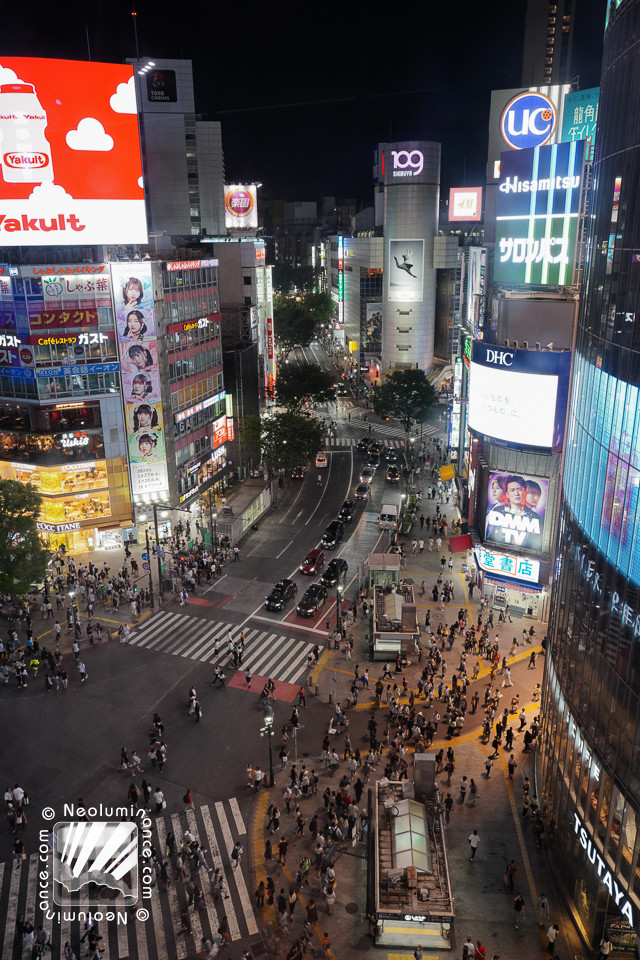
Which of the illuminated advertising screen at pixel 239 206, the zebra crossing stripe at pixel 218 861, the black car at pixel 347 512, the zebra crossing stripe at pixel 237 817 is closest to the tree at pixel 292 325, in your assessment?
the illuminated advertising screen at pixel 239 206

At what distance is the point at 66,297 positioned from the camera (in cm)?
5238

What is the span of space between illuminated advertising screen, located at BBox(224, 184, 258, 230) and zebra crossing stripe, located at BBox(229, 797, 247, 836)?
85.2 meters

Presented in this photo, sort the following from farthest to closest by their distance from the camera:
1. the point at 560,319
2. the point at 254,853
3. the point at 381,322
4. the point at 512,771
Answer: the point at 381,322 → the point at 560,319 → the point at 512,771 → the point at 254,853

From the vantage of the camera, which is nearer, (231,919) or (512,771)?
(231,919)

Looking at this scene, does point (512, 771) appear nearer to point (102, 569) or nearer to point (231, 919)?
point (231, 919)

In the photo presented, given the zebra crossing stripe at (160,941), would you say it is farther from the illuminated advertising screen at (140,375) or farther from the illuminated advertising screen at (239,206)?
the illuminated advertising screen at (239,206)

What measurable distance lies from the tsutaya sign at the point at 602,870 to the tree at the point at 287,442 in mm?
49957

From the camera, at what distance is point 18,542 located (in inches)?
1735

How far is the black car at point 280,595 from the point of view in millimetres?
47844

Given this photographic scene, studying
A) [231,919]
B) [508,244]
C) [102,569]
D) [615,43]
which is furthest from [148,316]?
[231,919]

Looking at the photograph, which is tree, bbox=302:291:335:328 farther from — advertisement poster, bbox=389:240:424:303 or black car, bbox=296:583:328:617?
black car, bbox=296:583:328:617

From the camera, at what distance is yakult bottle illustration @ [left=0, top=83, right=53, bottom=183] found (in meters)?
50.8

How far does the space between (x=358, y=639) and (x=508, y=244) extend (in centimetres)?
2769

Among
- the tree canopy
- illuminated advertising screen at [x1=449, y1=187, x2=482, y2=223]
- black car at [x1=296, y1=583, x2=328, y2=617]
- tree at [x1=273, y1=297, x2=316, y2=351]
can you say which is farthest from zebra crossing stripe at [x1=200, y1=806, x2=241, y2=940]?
tree at [x1=273, y1=297, x2=316, y2=351]
